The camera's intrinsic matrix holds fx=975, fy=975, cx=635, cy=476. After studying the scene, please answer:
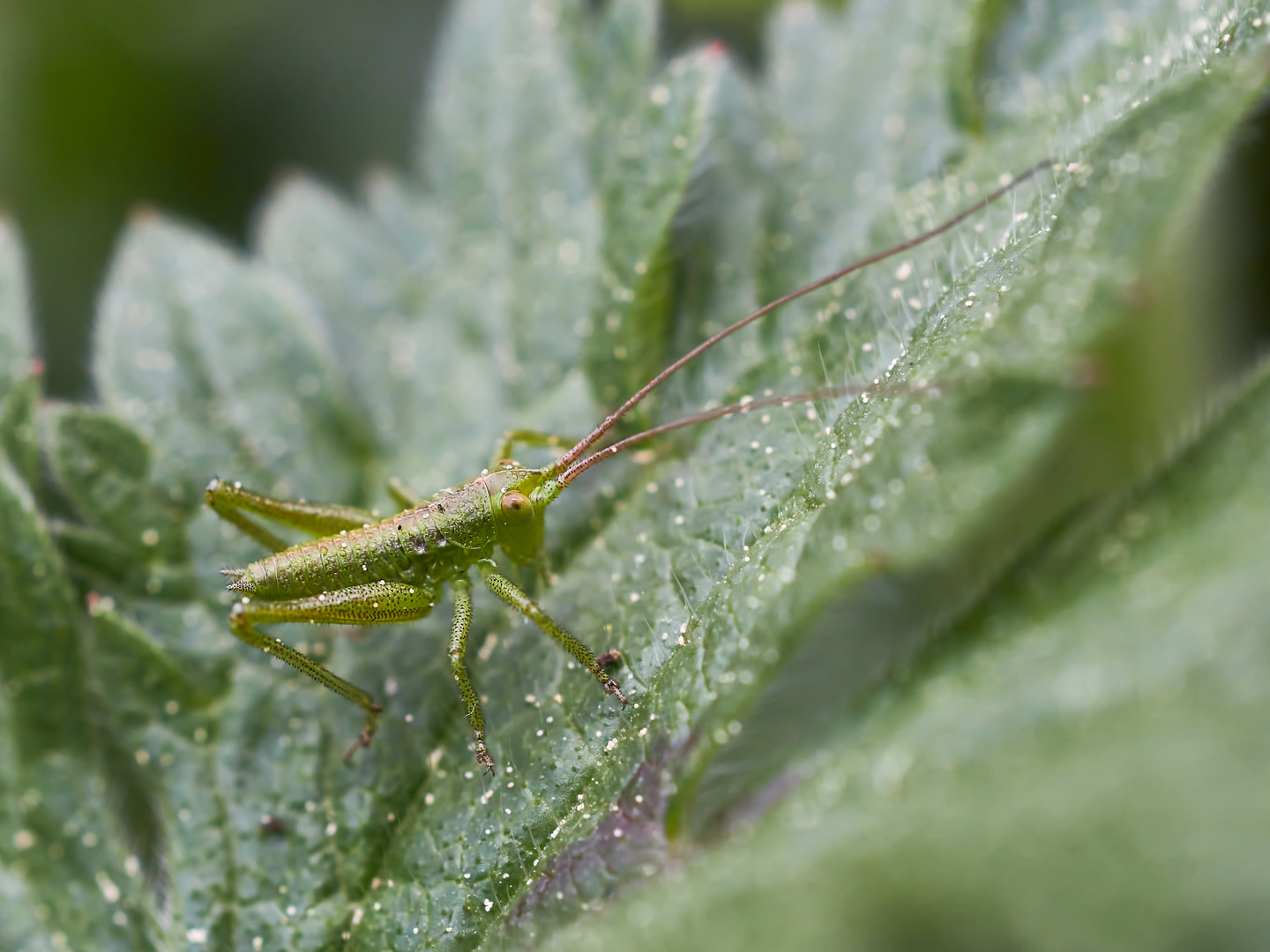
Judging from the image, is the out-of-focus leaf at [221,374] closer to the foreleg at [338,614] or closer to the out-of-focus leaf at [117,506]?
the out-of-focus leaf at [117,506]

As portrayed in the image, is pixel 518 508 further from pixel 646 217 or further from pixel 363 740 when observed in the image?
pixel 646 217

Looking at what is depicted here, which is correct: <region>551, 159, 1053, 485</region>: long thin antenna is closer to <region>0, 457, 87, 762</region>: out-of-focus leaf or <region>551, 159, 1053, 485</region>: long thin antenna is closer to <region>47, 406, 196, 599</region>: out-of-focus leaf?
<region>47, 406, 196, 599</region>: out-of-focus leaf

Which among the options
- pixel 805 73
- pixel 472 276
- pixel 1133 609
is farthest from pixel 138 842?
pixel 805 73

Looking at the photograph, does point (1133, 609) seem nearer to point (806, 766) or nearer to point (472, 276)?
point (806, 766)

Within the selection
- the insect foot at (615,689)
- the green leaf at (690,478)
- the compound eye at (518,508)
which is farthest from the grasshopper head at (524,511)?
the insect foot at (615,689)

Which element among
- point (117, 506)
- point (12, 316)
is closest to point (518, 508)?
point (117, 506)

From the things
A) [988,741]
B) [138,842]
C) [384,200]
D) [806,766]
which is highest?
[384,200]
